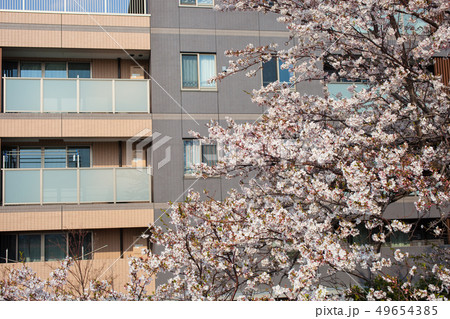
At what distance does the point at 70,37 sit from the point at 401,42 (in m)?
10.8

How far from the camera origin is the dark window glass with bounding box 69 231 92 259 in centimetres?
1450

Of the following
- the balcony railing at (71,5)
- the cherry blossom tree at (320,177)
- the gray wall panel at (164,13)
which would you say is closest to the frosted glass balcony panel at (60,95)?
the balcony railing at (71,5)

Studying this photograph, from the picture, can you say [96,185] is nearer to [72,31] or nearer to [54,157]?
[54,157]

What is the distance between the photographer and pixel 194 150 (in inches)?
610

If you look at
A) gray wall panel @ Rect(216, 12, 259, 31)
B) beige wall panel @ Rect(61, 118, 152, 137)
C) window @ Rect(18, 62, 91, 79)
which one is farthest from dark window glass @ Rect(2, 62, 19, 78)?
gray wall panel @ Rect(216, 12, 259, 31)

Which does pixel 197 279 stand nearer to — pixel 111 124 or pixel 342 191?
pixel 342 191

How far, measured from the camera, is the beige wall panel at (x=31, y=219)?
552 inches

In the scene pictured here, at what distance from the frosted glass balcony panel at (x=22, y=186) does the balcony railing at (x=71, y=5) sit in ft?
16.4

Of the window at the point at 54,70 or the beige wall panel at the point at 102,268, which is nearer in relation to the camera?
the beige wall panel at the point at 102,268

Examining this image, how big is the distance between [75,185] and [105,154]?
1.65 metres

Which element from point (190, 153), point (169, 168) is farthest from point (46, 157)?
point (190, 153)

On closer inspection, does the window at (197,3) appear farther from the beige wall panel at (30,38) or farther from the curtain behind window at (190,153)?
the curtain behind window at (190,153)

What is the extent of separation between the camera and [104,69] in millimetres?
16344

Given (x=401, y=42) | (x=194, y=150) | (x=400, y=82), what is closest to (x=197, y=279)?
(x=400, y=82)
